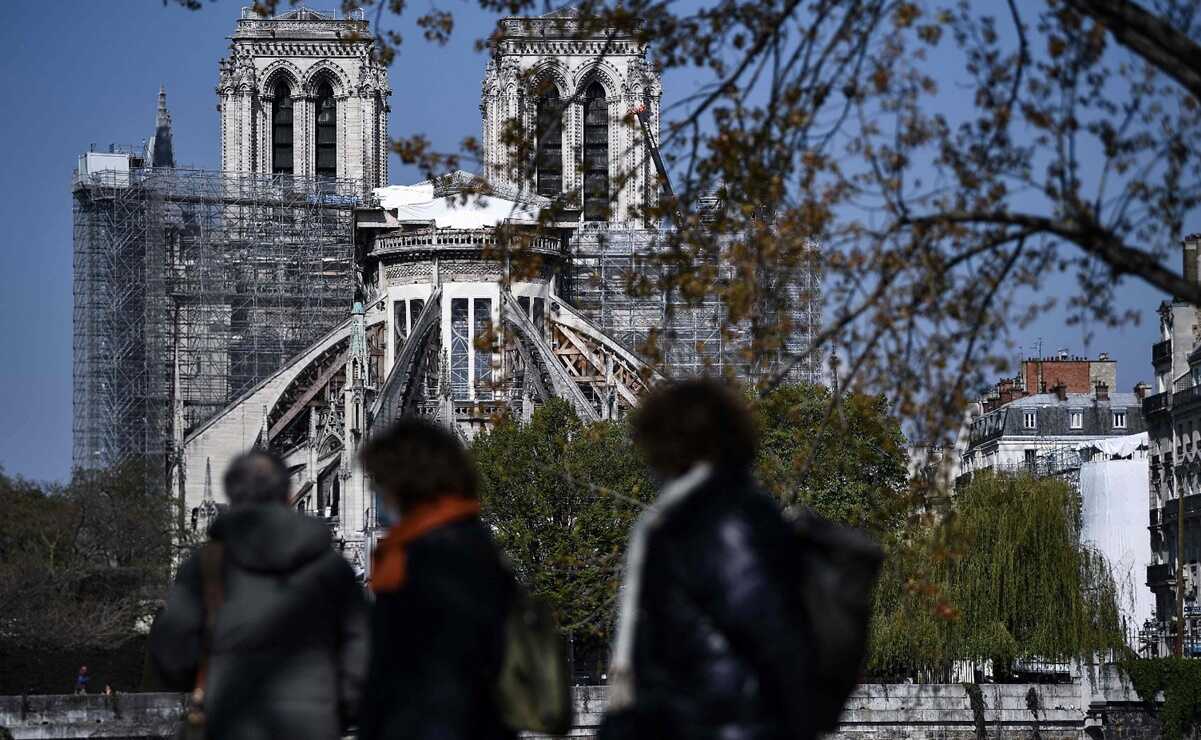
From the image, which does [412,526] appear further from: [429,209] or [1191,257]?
[429,209]

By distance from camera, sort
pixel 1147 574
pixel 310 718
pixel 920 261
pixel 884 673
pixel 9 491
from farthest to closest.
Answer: pixel 1147 574 → pixel 9 491 → pixel 884 673 → pixel 920 261 → pixel 310 718

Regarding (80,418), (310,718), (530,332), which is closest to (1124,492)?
(530,332)

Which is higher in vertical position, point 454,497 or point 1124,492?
point 1124,492

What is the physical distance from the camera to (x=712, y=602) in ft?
22.8

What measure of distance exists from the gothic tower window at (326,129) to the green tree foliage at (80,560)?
23.0 meters

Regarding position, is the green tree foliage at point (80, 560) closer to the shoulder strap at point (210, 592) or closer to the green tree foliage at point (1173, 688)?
the green tree foliage at point (1173, 688)

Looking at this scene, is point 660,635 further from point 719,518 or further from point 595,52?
point 595,52

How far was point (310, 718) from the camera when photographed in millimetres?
8445

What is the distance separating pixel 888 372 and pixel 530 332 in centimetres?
5524

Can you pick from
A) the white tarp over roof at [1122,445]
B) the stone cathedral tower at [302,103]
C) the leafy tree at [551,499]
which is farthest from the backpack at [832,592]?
the stone cathedral tower at [302,103]

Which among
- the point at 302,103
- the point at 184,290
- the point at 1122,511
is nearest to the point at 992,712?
the point at 1122,511

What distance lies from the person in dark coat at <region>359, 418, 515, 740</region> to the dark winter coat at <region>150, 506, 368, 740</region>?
2.69ft

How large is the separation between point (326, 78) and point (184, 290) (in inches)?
508

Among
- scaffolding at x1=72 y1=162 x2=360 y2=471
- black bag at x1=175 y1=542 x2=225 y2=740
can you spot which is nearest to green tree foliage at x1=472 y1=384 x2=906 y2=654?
scaffolding at x1=72 y1=162 x2=360 y2=471
